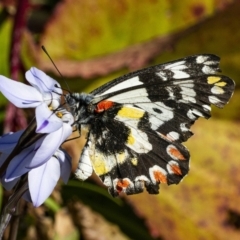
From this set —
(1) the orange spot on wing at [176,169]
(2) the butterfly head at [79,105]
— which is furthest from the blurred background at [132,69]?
(2) the butterfly head at [79,105]

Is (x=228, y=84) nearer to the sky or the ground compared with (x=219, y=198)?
nearer to the sky

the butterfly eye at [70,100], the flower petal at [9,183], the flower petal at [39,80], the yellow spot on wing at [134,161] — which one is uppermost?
the flower petal at [39,80]

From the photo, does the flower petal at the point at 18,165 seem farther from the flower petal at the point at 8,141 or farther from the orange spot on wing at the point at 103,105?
the orange spot on wing at the point at 103,105

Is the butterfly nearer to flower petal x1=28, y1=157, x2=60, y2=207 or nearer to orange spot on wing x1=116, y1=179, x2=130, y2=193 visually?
orange spot on wing x1=116, y1=179, x2=130, y2=193

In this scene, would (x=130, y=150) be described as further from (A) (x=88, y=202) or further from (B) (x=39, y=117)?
(A) (x=88, y=202)

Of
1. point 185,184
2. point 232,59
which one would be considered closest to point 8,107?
point 185,184

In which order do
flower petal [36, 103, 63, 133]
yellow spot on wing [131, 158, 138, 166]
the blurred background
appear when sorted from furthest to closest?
the blurred background < yellow spot on wing [131, 158, 138, 166] < flower petal [36, 103, 63, 133]

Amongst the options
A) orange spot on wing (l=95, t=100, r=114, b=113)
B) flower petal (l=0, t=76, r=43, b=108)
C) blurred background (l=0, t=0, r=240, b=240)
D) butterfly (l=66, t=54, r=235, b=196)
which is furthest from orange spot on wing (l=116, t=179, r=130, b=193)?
blurred background (l=0, t=0, r=240, b=240)
